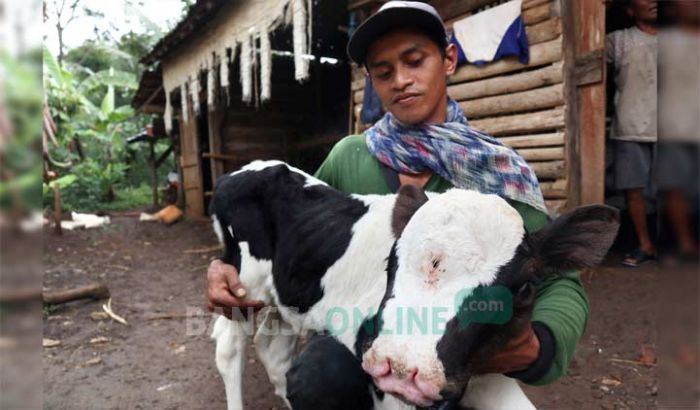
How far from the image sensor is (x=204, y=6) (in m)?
6.49

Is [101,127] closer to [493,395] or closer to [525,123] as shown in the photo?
[525,123]

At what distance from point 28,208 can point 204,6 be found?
6889 millimetres

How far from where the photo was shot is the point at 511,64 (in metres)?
4.55

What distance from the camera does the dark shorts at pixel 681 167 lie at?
0.49 metres

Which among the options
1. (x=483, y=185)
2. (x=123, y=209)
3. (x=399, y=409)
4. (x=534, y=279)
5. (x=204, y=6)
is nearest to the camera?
(x=534, y=279)

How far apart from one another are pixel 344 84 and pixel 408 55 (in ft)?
28.9

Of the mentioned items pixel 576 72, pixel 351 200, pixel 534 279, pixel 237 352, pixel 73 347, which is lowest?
pixel 73 347

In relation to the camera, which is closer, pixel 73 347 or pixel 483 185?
pixel 483 185

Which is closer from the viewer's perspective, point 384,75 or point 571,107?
point 384,75

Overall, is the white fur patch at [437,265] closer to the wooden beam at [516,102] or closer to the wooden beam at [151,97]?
the wooden beam at [516,102]

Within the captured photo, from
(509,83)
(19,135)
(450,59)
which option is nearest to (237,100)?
(509,83)

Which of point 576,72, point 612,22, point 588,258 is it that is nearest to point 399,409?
point 588,258

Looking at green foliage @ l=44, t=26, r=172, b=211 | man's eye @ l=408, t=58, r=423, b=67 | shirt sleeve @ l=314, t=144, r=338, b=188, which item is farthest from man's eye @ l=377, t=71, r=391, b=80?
green foliage @ l=44, t=26, r=172, b=211

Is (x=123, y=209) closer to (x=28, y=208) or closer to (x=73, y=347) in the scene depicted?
(x=73, y=347)
